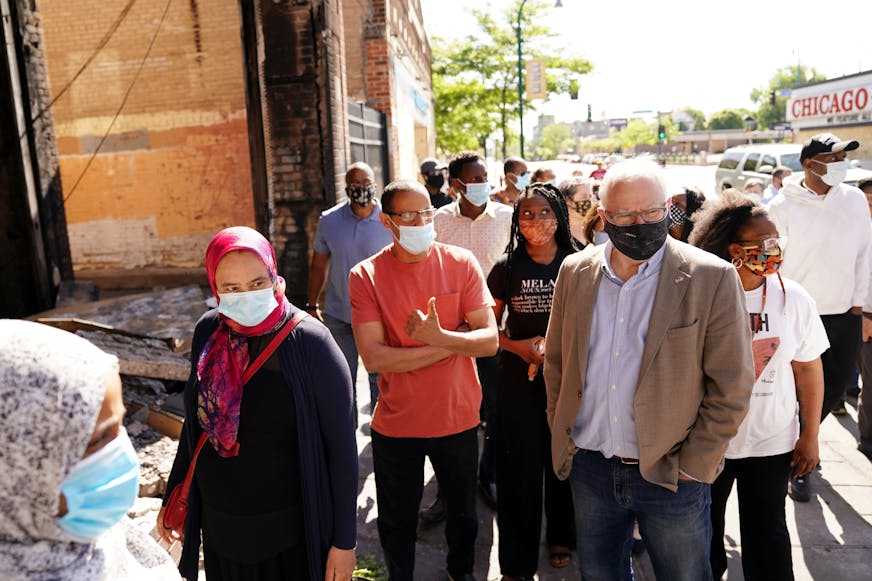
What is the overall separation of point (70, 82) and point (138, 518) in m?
8.66

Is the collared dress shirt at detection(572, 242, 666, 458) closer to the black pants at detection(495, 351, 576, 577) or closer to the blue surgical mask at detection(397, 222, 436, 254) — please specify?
the black pants at detection(495, 351, 576, 577)

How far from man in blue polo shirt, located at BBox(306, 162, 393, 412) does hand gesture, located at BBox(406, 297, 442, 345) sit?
2216mm

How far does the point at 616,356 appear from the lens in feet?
8.35

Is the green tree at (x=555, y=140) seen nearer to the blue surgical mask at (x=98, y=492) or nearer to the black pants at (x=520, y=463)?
the black pants at (x=520, y=463)

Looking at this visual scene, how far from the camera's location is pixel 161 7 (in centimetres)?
988

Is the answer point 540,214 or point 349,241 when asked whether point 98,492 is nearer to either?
point 540,214

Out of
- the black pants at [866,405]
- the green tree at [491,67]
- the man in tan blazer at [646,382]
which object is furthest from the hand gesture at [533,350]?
the green tree at [491,67]

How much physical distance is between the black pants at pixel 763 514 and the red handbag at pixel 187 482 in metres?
2.06

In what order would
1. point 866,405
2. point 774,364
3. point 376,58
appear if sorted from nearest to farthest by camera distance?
1. point 774,364
2. point 866,405
3. point 376,58

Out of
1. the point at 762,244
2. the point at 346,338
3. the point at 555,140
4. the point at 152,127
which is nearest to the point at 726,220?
the point at 762,244

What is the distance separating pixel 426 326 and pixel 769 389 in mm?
1503

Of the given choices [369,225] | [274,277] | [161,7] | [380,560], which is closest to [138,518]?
[380,560]

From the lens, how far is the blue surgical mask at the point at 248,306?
2.35m

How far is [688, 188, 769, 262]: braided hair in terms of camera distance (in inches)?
119
